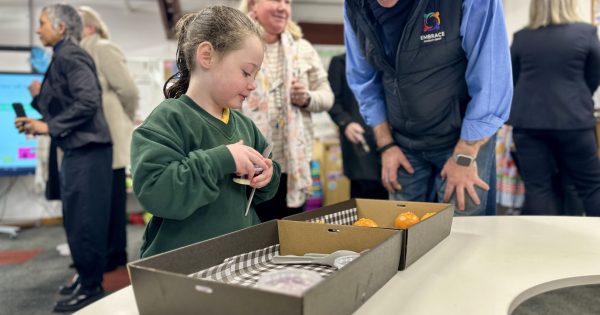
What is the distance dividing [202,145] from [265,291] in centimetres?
51

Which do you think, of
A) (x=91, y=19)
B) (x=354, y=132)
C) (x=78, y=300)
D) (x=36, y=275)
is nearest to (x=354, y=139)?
(x=354, y=132)

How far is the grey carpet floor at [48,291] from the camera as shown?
81.4 inches

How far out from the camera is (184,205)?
0.78 meters

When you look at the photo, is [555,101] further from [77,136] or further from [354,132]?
[77,136]

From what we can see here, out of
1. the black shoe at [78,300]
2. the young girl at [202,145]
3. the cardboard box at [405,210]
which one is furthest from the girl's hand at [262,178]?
the black shoe at [78,300]

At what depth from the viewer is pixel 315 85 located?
1.92m

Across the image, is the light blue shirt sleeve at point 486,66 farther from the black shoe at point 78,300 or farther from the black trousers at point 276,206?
the black shoe at point 78,300

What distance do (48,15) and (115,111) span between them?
0.61 m

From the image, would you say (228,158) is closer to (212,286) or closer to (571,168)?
(212,286)

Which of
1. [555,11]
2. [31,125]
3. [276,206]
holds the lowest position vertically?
[276,206]

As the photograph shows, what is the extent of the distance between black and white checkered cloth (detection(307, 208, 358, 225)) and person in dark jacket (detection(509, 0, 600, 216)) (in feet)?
5.10

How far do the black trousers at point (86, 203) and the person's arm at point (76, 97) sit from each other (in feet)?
0.39

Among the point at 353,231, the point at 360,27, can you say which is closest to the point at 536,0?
the point at 360,27

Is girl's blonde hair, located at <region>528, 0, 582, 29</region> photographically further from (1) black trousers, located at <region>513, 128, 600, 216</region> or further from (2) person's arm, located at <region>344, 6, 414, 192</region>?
(2) person's arm, located at <region>344, 6, 414, 192</region>
